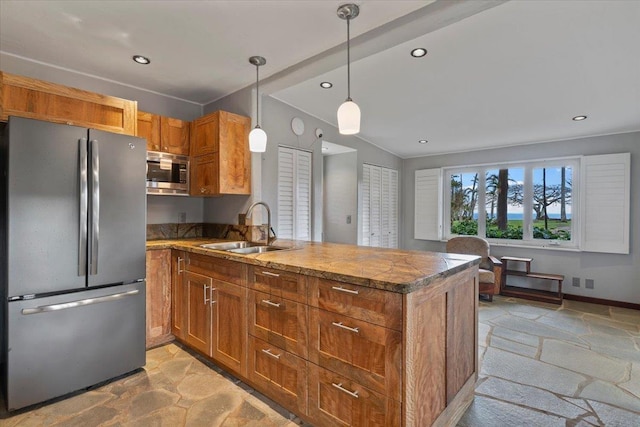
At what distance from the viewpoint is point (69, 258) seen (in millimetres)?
2117

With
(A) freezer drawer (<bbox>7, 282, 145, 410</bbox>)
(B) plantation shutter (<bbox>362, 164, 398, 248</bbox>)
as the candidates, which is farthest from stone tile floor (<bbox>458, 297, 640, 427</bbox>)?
(A) freezer drawer (<bbox>7, 282, 145, 410</bbox>)

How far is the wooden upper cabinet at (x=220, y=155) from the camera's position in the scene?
3072 mm

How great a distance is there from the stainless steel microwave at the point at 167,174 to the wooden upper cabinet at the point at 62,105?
1.37 ft

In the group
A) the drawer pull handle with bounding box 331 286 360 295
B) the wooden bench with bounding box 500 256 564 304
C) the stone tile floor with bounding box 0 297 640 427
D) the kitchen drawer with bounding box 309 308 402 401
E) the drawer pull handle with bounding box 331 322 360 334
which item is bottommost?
the stone tile floor with bounding box 0 297 640 427

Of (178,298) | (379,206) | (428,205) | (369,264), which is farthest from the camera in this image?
(428,205)

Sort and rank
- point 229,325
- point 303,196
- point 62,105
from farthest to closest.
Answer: point 303,196
point 62,105
point 229,325

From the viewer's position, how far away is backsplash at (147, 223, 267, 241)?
10.6 feet

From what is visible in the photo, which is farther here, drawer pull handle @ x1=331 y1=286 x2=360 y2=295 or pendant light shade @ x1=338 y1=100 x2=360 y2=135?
pendant light shade @ x1=338 y1=100 x2=360 y2=135

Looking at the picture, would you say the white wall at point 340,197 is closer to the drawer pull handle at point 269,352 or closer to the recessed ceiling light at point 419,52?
the recessed ceiling light at point 419,52

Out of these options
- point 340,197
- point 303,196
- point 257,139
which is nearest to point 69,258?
point 257,139

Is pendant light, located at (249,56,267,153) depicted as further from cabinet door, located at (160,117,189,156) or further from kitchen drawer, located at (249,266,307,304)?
cabinet door, located at (160,117,189,156)

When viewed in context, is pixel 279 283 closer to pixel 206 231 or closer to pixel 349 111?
pixel 349 111

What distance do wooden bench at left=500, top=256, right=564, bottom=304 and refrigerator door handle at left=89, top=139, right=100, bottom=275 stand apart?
531 cm

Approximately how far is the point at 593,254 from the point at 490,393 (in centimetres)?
358
